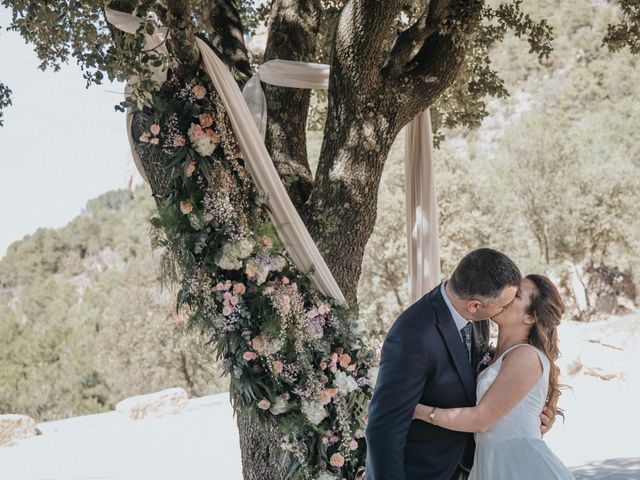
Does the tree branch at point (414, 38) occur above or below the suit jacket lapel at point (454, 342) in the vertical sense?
above

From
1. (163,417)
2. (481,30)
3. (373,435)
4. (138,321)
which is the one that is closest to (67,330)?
(138,321)

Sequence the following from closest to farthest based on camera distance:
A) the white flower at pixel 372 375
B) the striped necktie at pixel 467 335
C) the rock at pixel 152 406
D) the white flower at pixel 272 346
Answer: the striped necktie at pixel 467 335, the white flower at pixel 272 346, the white flower at pixel 372 375, the rock at pixel 152 406

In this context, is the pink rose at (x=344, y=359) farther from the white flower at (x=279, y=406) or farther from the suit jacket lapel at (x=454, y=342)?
the suit jacket lapel at (x=454, y=342)

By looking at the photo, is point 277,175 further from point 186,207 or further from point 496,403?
point 496,403

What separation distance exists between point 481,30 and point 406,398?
14.4 feet

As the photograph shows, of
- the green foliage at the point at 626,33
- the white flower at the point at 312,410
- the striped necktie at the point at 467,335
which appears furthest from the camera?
the green foliage at the point at 626,33

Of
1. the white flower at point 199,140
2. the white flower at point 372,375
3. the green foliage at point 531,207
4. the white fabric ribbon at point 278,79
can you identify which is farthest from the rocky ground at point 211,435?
the white flower at point 199,140

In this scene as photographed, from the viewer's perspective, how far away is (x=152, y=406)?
1481 centimetres

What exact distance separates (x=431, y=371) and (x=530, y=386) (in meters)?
0.39

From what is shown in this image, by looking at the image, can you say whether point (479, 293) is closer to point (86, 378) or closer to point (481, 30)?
point (481, 30)

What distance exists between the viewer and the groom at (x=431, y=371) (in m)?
2.64

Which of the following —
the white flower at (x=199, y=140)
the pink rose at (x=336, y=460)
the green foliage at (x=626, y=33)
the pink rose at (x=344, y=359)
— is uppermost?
the green foliage at (x=626, y=33)

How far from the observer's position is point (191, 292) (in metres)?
4.01

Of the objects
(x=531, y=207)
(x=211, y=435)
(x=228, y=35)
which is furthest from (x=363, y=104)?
(x=531, y=207)
